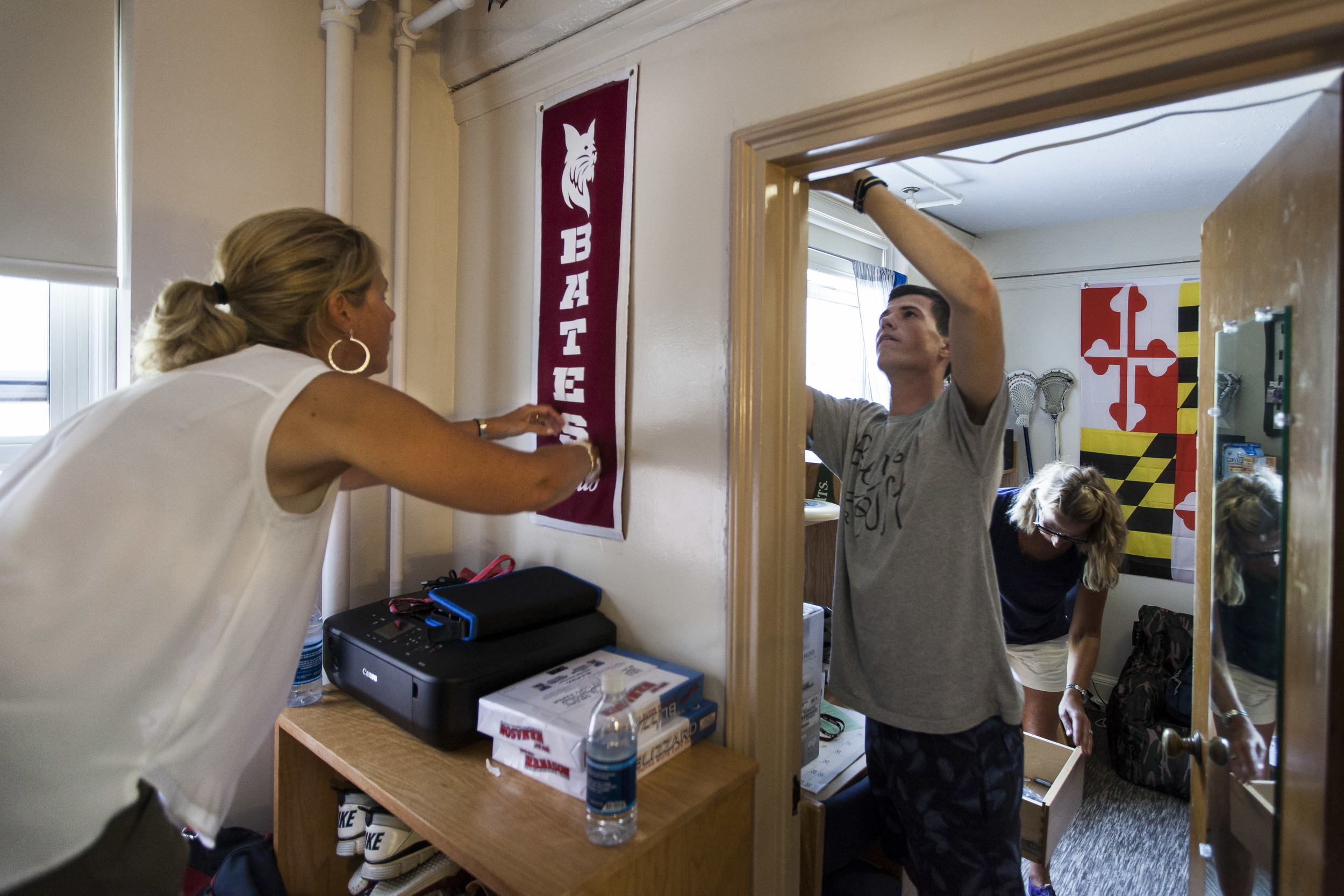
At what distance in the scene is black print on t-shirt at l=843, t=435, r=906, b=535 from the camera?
1387 millimetres

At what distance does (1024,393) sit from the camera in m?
3.96

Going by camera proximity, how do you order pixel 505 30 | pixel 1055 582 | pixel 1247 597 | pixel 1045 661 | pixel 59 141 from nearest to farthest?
1. pixel 1247 597
2. pixel 59 141
3. pixel 505 30
4. pixel 1055 582
5. pixel 1045 661

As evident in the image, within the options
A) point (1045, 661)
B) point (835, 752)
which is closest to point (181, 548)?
point (835, 752)

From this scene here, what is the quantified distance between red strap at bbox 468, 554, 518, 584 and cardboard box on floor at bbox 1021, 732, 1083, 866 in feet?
4.39

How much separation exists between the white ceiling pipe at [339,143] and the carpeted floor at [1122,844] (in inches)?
89.0

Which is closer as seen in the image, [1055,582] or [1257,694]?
[1257,694]

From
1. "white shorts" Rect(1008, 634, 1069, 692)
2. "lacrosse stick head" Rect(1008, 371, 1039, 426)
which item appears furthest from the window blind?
"lacrosse stick head" Rect(1008, 371, 1039, 426)

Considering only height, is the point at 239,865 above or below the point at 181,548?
below

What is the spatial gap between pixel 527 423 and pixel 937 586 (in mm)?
907

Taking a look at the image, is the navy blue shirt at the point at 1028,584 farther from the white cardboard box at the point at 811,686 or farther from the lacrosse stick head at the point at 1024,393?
the lacrosse stick head at the point at 1024,393

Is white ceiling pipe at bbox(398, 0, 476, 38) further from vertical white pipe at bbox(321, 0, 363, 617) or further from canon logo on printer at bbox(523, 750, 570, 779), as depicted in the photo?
canon logo on printer at bbox(523, 750, 570, 779)

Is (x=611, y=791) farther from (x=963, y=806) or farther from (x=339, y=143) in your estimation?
(x=339, y=143)

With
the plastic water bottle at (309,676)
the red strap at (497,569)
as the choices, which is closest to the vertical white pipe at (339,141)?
the plastic water bottle at (309,676)

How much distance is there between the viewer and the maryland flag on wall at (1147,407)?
3467 mm
